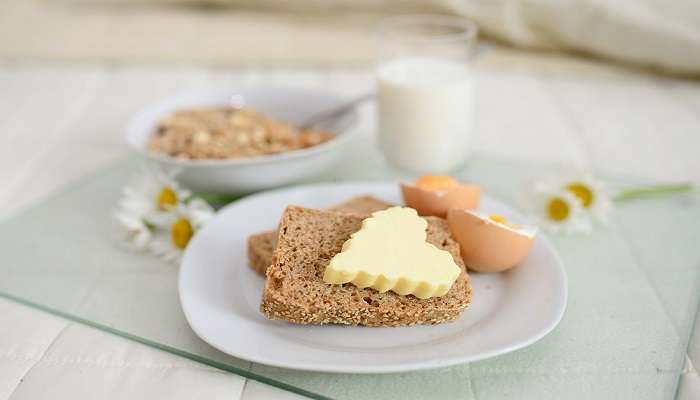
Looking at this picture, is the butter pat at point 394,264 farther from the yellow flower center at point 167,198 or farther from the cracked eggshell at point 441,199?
the yellow flower center at point 167,198

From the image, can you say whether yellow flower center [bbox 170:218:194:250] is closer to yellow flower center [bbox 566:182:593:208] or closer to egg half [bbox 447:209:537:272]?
egg half [bbox 447:209:537:272]

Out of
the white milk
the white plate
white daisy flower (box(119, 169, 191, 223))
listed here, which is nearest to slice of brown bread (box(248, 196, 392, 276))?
the white plate

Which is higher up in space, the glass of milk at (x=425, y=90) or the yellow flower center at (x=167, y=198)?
the glass of milk at (x=425, y=90)

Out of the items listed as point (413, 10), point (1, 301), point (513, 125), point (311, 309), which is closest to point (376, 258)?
point (311, 309)

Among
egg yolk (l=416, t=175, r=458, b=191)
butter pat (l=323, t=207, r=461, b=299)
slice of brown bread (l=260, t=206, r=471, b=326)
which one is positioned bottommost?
slice of brown bread (l=260, t=206, r=471, b=326)

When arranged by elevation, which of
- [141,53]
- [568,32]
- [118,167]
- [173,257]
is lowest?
[141,53]

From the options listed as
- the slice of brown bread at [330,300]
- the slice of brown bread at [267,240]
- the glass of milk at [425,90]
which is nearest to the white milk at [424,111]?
the glass of milk at [425,90]

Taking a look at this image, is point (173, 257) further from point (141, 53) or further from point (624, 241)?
point (141, 53)
